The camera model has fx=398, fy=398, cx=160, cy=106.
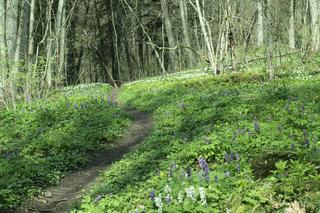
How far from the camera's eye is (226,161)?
6531 millimetres

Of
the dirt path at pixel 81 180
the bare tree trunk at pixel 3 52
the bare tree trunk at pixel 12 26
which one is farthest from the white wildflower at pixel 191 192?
the bare tree trunk at pixel 12 26

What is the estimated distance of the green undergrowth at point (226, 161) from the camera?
4.67m

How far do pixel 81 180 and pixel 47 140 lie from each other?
1.98 metres

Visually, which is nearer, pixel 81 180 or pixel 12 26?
pixel 81 180

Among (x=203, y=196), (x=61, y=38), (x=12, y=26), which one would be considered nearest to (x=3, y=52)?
(x=12, y=26)

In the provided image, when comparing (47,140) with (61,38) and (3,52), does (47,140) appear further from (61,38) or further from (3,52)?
(61,38)

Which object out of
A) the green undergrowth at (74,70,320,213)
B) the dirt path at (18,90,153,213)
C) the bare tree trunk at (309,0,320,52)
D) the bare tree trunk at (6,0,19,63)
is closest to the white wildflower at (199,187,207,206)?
the green undergrowth at (74,70,320,213)

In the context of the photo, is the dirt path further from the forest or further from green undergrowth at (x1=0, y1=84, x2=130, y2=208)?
green undergrowth at (x1=0, y1=84, x2=130, y2=208)

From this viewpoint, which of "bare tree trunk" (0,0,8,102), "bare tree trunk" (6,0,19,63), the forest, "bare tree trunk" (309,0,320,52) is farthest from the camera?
"bare tree trunk" (309,0,320,52)

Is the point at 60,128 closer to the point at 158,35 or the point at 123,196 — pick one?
the point at 123,196

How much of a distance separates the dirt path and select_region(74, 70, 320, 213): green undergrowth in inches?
16.1

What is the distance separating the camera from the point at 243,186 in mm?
4902

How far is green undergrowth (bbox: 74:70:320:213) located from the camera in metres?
4.67

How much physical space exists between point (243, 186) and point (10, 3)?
43.9 feet
